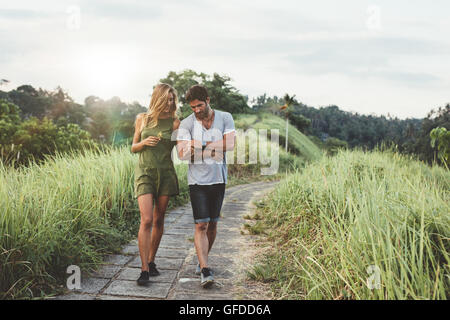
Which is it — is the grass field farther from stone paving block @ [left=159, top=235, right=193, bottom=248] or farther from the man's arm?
the man's arm

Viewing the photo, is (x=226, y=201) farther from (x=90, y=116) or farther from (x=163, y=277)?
(x=90, y=116)

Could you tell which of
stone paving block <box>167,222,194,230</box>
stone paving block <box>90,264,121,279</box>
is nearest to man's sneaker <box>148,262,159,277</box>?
stone paving block <box>90,264,121,279</box>

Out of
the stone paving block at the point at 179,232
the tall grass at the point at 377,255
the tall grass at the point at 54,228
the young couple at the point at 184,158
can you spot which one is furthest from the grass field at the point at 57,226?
the tall grass at the point at 377,255

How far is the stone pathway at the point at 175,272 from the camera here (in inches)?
106

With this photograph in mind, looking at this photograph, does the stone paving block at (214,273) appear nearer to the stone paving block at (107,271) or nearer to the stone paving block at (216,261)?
the stone paving block at (216,261)

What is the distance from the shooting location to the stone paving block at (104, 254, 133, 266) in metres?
3.39

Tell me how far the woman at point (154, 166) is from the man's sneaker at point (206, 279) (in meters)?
0.46

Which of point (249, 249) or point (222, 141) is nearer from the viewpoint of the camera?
point (222, 141)

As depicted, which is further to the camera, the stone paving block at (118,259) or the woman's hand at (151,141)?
the stone paving block at (118,259)
